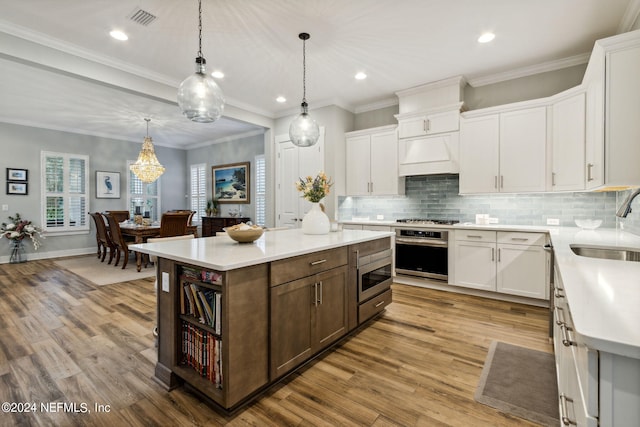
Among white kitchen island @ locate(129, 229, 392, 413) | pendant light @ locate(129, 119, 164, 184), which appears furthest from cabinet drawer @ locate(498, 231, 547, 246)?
pendant light @ locate(129, 119, 164, 184)

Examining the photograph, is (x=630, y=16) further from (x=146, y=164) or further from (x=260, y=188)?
(x=146, y=164)

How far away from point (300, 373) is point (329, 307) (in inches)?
20.3

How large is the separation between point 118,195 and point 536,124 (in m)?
8.87

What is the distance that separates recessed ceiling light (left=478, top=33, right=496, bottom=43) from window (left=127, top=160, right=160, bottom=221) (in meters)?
7.92

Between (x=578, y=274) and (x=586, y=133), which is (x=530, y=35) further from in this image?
(x=578, y=274)

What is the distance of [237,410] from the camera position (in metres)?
1.81

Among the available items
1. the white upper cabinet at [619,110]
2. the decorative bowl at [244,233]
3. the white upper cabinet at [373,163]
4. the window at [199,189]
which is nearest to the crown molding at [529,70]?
the white upper cabinet at [373,163]

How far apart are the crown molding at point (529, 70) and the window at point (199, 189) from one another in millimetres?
7061

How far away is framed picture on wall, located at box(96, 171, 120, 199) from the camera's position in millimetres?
7527

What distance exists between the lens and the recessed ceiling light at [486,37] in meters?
3.18

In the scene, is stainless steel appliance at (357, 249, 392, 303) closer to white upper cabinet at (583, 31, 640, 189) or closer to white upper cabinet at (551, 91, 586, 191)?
white upper cabinet at (583, 31, 640, 189)

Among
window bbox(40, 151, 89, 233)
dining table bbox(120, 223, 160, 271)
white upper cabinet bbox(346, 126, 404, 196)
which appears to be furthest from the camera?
window bbox(40, 151, 89, 233)

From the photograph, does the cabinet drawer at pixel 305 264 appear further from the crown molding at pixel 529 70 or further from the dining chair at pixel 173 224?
the dining chair at pixel 173 224

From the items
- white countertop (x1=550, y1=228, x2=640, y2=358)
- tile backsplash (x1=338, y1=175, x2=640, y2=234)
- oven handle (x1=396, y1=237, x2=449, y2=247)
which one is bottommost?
oven handle (x1=396, y1=237, x2=449, y2=247)
